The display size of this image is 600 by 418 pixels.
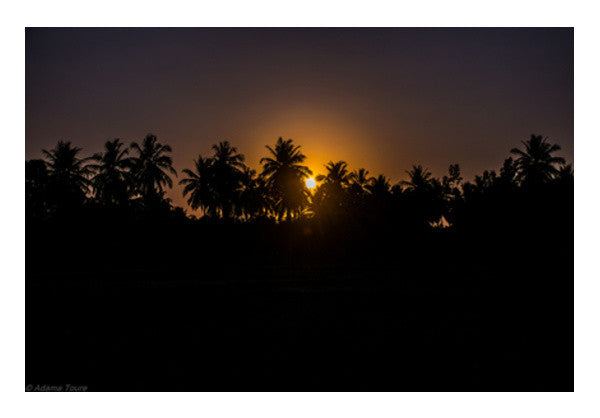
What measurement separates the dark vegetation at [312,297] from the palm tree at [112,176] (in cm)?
204

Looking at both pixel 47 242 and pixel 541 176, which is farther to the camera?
pixel 541 176

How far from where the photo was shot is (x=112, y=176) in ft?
120

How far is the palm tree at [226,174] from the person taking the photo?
129 feet

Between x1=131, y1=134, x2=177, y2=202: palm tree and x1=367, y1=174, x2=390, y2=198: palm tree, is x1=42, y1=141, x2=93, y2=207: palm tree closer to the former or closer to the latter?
x1=131, y1=134, x2=177, y2=202: palm tree

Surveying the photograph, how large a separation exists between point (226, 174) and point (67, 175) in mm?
12681

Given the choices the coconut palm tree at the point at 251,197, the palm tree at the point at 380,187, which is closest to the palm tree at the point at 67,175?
the coconut palm tree at the point at 251,197

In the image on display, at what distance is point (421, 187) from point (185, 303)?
1388 inches

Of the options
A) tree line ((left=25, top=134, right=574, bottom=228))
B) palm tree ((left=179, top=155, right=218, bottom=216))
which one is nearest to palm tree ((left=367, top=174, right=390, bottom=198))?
tree line ((left=25, top=134, right=574, bottom=228))

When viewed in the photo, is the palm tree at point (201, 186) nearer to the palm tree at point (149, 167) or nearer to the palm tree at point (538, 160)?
the palm tree at point (149, 167)

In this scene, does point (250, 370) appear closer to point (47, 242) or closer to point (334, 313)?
point (334, 313)

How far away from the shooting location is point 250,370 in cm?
529

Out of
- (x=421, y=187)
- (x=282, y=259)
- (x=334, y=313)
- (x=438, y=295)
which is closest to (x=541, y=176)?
(x=421, y=187)

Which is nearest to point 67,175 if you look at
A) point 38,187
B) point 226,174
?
point 38,187

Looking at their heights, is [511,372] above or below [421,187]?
below
